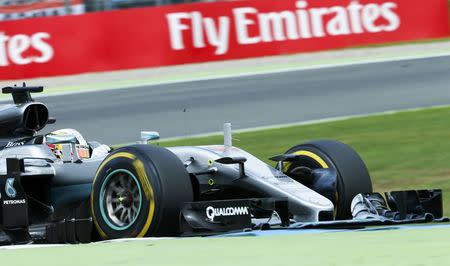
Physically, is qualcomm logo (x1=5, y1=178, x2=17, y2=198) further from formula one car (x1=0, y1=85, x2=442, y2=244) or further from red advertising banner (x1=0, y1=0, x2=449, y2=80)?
red advertising banner (x1=0, y1=0, x2=449, y2=80)

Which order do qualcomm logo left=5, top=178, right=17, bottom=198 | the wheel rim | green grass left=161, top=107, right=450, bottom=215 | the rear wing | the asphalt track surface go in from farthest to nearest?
the asphalt track surface
green grass left=161, top=107, right=450, bottom=215
the rear wing
qualcomm logo left=5, top=178, right=17, bottom=198
the wheel rim

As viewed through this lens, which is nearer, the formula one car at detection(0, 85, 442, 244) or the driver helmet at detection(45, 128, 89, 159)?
the formula one car at detection(0, 85, 442, 244)

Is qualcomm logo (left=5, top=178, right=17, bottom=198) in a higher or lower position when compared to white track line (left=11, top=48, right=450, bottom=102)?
higher

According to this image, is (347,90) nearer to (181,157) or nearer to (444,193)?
(444,193)

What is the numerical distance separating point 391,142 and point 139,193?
7582mm

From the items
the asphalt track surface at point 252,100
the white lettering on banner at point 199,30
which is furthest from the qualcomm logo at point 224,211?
the white lettering on banner at point 199,30

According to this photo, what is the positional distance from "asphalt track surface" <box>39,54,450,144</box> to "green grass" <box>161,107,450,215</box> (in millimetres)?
846

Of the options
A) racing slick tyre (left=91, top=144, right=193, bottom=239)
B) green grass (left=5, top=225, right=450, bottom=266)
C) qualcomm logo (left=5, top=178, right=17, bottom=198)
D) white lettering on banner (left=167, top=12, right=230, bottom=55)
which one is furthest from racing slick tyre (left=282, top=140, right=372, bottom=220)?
white lettering on banner (left=167, top=12, right=230, bottom=55)

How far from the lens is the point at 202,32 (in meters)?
22.4

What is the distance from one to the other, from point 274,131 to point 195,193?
25.8 feet

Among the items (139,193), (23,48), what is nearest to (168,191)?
(139,193)

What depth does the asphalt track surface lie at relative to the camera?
17.0 m

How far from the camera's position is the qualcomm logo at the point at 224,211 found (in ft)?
24.6

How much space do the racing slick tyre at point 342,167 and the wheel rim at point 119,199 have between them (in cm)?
169
